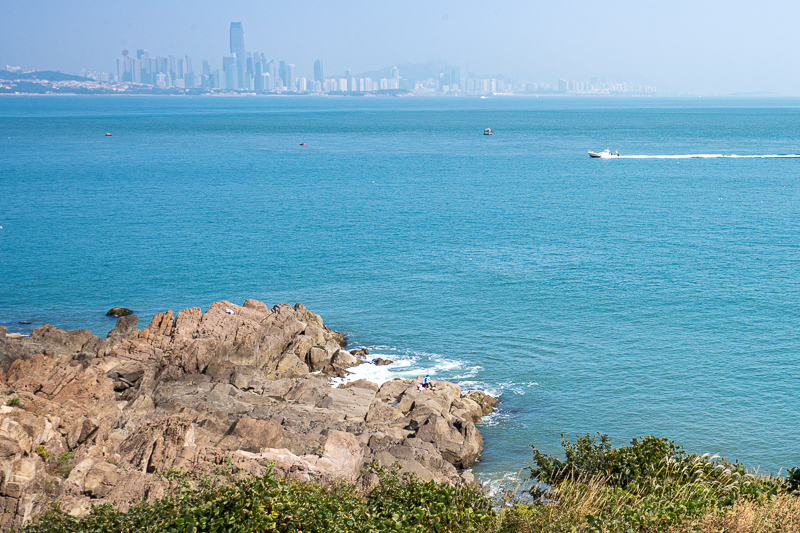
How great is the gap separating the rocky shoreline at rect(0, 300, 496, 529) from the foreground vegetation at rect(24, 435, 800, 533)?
364 centimetres

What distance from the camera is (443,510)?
13555 mm

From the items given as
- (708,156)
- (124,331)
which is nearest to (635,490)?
(124,331)

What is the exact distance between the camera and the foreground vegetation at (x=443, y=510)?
12594mm

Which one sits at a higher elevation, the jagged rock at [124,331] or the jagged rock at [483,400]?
the jagged rock at [124,331]

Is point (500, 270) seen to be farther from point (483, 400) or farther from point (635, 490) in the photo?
point (635, 490)

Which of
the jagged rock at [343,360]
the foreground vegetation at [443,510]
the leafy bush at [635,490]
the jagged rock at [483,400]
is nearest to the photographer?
the foreground vegetation at [443,510]

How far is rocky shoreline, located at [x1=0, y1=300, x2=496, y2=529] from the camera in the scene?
2012cm

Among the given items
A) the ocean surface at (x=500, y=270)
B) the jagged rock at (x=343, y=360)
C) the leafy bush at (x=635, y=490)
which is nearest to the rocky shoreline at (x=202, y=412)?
the jagged rock at (x=343, y=360)

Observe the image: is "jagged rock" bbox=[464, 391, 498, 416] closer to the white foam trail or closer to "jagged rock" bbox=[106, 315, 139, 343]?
"jagged rock" bbox=[106, 315, 139, 343]

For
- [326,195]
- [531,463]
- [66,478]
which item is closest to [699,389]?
[531,463]

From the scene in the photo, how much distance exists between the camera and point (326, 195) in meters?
90.5

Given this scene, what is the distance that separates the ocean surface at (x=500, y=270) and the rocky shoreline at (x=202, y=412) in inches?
120

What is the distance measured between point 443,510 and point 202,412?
15.8 m

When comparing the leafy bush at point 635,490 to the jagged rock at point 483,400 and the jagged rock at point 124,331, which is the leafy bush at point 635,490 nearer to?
the jagged rock at point 483,400
